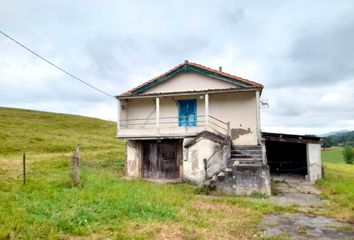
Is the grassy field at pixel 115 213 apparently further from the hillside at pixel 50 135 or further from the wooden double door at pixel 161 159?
the hillside at pixel 50 135

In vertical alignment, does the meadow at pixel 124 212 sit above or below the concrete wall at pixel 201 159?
below

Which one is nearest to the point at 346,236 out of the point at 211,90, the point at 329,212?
the point at 329,212

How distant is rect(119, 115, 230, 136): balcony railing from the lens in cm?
1795

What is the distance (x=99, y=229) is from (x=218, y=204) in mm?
5611

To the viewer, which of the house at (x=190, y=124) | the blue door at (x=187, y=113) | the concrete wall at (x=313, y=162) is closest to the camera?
the house at (x=190, y=124)

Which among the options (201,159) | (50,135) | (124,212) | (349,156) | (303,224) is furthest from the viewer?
(349,156)

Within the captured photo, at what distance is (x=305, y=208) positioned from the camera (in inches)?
458

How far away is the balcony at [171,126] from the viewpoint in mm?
17734

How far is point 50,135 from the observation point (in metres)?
37.2

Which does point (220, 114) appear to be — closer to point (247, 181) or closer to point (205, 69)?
point (205, 69)

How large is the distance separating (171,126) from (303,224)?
11283mm

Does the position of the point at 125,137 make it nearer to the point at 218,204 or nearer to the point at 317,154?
the point at 218,204

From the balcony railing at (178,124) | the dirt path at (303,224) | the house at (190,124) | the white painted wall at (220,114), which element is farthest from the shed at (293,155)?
the dirt path at (303,224)

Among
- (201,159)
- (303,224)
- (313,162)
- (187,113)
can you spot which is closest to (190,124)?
(187,113)
